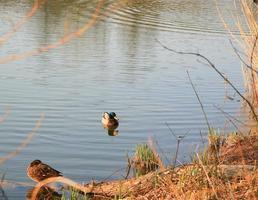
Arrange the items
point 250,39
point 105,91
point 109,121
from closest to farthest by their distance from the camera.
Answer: point 250,39
point 109,121
point 105,91

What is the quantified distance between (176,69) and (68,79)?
3550 millimetres

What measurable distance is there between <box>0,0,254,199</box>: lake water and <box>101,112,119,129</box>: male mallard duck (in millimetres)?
173

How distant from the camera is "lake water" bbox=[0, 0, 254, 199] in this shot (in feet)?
30.6

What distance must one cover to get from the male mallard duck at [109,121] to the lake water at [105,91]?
0.57 feet

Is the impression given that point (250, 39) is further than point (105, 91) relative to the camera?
No

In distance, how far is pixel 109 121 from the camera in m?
10.4

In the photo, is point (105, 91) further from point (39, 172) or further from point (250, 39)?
point (250, 39)

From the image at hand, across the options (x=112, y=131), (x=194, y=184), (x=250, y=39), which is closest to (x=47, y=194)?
(x=194, y=184)

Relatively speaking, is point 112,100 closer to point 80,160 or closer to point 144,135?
point 144,135

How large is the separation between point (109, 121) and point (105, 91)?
3894mm

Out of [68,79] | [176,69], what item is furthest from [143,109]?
[176,69]

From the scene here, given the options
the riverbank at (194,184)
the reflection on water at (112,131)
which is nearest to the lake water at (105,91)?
the reflection on water at (112,131)

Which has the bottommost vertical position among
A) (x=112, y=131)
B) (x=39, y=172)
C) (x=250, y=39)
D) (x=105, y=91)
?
(x=105, y=91)

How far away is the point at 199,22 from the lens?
93.1ft
